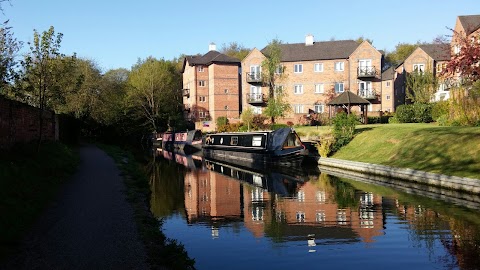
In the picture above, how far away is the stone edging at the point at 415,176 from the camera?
13797 mm

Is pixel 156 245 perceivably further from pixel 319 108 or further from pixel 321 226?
pixel 319 108

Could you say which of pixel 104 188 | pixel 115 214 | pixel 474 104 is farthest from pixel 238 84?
pixel 115 214

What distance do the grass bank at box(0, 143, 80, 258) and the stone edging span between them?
12405 millimetres

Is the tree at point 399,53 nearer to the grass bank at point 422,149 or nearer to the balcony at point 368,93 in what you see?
the balcony at point 368,93

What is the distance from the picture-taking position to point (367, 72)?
45969 millimetres

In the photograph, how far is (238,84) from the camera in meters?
55.8

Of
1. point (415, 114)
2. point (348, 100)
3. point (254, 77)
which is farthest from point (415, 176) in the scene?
point (254, 77)

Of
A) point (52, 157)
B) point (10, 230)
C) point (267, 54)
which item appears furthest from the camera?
point (267, 54)

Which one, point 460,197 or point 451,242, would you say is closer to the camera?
point 451,242

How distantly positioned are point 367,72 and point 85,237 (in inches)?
1682

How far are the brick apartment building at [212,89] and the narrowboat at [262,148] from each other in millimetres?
17060

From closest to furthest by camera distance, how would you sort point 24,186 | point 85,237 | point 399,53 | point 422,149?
1. point 85,237
2. point 24,186
3. point 422,149
4. point 399,53

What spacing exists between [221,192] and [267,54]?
104ft

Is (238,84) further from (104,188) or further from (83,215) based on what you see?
(83,215)
